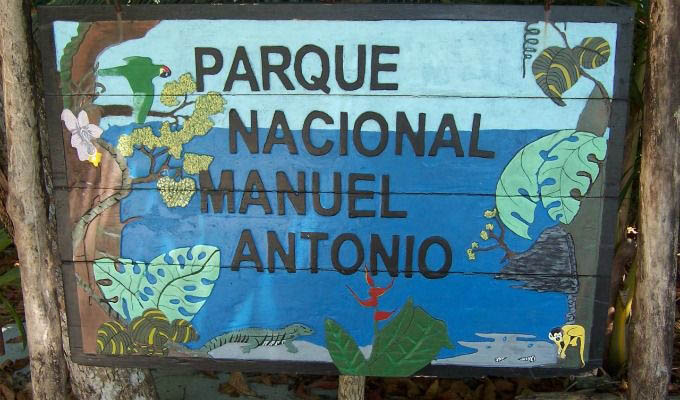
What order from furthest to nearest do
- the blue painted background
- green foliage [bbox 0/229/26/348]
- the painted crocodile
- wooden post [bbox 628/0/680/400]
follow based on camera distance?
green foliage [bbox 0/229/26/348] < the painted crocodile < the blue painted background < wooden post [bbox 628/0/680/400]

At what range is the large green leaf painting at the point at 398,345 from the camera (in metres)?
1.95

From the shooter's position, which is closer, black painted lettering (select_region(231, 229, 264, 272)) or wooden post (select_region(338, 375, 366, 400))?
black painted lettering (select_region(231, 229, 264, 272))

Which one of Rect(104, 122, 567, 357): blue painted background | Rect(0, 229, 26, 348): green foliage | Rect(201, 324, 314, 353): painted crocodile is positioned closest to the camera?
Rect(104, 122, 567, 357): blue painted background

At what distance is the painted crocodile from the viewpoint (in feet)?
6.52

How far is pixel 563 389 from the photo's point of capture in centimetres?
268

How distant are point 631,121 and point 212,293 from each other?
1.67 meters

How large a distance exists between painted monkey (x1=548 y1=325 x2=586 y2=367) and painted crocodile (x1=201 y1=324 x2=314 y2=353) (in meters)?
0.76

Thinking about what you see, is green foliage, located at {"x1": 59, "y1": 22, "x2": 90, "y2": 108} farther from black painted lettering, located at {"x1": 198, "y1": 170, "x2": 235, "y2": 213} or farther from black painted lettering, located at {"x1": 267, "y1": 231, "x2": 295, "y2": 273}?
black painted lettering, located at {"x1": 267, "y1": 231, "x2": 295, "y2": 273}

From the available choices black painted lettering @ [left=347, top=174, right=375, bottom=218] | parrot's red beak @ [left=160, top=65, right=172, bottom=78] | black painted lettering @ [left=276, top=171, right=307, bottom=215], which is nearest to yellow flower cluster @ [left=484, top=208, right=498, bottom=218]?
black painted lettering @ [left=347, top=174, right=375, bottom=218]

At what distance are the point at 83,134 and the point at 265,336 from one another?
85 centimetres

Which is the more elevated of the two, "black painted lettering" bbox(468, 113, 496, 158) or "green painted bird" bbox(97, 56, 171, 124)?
"green painted bird" bbox(97, 56, 171, 124)

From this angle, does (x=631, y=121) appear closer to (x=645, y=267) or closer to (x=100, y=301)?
(x=645, y=267)

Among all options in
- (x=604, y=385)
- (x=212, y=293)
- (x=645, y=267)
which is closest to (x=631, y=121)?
(x=645, y=267)

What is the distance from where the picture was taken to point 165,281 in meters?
1.98
